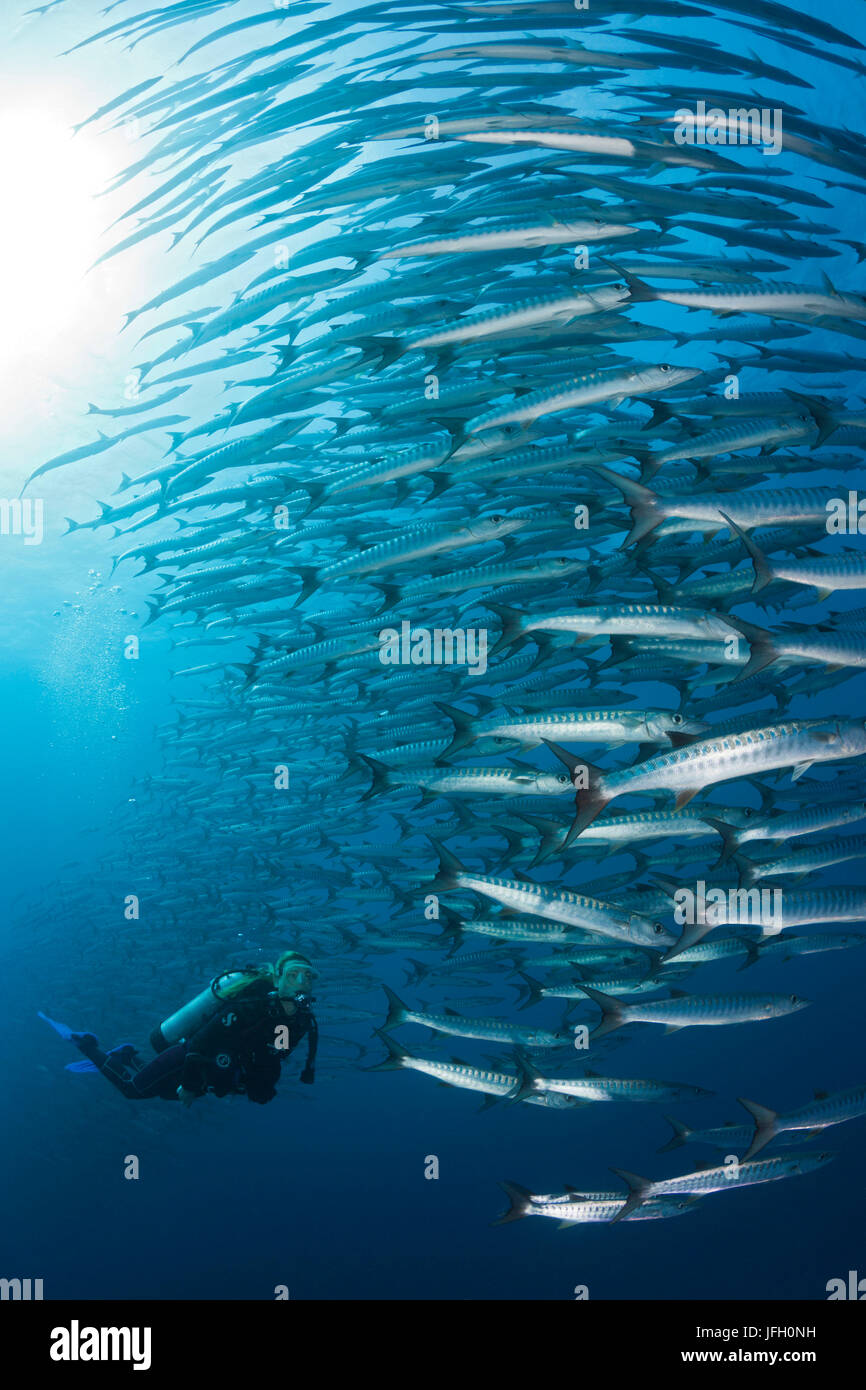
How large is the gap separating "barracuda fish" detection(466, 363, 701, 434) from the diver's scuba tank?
191 inches

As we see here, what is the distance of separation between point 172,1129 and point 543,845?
19.7 meters

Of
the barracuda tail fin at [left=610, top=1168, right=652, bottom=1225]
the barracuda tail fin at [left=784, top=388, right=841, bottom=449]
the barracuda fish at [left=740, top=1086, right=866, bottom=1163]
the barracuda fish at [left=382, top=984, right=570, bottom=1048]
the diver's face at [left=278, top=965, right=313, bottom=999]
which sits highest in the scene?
the barracuda tail fin at [left=784, top=388, right=841, bottom=449]

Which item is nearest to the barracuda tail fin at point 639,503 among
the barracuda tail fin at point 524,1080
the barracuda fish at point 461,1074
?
the barracuda tail fin at point 524,1080

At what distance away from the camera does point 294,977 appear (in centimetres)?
630

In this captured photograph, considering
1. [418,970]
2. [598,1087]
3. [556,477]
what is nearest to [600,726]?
[556,477]

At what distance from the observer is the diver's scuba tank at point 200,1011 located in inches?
260

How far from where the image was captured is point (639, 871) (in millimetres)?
6715

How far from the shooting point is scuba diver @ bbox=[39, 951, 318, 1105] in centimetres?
627

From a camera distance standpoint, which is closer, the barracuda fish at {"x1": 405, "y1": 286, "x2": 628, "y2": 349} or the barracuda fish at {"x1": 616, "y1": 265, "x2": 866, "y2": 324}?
the barracuda fish at {"x1": 616, "y1": 265, "x2": 866, "y2": 324}

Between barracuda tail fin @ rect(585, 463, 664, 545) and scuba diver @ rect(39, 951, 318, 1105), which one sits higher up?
barracuda tail fin @ rect(585, 463, 664, 545)

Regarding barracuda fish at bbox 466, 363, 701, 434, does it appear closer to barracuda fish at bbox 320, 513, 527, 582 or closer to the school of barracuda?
the school of barracuda

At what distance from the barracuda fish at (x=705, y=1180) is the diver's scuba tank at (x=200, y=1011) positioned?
328cm

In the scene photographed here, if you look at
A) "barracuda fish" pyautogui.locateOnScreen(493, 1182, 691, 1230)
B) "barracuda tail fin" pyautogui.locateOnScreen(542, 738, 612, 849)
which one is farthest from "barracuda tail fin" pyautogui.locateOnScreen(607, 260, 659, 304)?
"barracuda fish" pyautogui.locateOnScreen(493, 1182, 691, 1230)

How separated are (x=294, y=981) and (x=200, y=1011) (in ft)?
3.58
